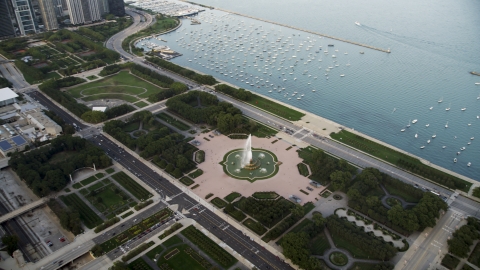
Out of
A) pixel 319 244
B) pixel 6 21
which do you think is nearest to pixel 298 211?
pixel 319 244

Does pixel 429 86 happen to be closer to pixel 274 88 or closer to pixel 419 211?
pixel 274 88

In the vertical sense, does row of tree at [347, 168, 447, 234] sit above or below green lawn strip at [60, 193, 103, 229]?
above

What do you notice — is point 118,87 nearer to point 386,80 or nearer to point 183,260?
point 183,260

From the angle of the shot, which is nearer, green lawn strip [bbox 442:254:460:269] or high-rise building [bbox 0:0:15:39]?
green lawn strip [bbox 442:254:460:269]

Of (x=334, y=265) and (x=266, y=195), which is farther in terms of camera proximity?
(x=266, y=195)

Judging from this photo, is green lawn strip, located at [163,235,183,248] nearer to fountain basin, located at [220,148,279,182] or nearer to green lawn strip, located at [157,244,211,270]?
green lawn strip, located at [157,244,211,270]

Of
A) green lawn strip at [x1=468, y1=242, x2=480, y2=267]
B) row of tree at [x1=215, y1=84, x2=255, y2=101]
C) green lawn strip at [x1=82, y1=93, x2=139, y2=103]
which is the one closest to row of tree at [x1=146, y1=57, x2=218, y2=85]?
row of tree at [x1=215, y1=84, x2=255, y2=101]
